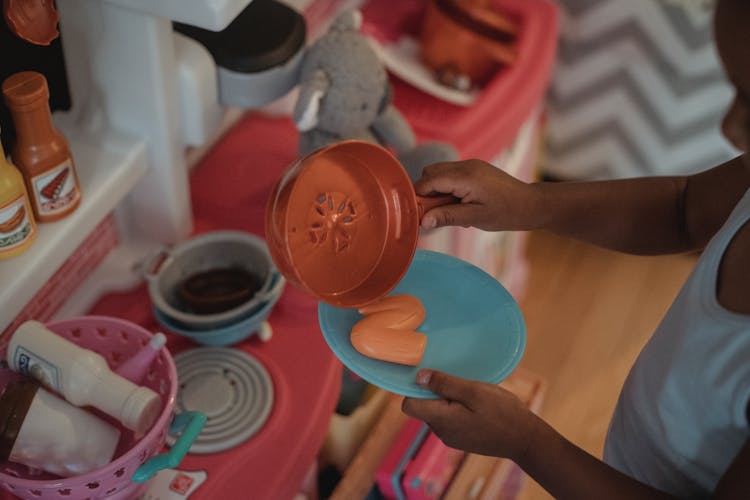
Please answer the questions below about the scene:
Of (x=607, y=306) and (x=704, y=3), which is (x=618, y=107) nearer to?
(x=704, y=3)

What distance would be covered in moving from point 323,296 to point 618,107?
119 centimetres

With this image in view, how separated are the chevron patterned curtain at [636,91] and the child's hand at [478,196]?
97 centimetres

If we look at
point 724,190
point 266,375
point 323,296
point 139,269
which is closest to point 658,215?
point 724,190

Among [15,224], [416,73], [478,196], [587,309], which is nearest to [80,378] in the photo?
→ [15,224]

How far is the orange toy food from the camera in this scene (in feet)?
2.35

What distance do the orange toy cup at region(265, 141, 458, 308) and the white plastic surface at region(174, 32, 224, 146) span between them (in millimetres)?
250

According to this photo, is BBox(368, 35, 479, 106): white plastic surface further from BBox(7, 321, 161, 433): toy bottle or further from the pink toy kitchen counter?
BBox(7, 321, 161, 433): toy bottle

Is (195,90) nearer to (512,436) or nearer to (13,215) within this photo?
(13,215)

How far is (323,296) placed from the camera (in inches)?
28.6

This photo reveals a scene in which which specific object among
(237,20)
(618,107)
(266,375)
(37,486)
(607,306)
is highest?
(237,20)

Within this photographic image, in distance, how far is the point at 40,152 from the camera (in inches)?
30.1

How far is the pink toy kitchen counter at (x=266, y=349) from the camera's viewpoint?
808 millimetres

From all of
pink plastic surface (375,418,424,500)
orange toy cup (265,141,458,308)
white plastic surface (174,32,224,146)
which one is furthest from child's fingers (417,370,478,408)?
white plastic surface (174,32,224,146)

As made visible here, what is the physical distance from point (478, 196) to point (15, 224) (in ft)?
1.38
